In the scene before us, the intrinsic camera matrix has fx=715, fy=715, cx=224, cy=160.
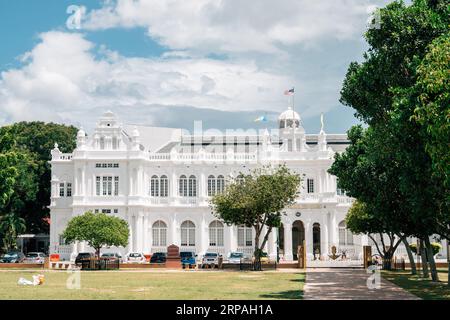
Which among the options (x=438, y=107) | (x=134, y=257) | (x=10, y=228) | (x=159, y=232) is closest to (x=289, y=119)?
(x=159, y=232)

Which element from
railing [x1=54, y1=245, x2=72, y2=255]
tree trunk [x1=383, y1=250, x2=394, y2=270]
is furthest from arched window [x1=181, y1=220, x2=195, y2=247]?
tree trunk [x1=383, y1=250, x2=394, y2=270]

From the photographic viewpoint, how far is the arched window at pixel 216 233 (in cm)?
7106

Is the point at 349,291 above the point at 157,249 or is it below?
below

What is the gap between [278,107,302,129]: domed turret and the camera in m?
74.2

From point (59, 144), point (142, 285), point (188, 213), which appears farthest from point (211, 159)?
point (142, 285)

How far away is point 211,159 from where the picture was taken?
71.9 meters

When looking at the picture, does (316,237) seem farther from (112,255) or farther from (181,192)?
(112,255)

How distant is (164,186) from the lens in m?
72.4

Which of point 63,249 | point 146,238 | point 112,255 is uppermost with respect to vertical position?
point 146,238

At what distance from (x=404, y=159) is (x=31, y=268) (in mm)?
34954

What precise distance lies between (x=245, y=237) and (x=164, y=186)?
9.68 metres

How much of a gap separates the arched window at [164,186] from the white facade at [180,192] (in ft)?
0.33

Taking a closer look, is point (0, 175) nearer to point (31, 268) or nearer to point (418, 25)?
point (31, 268)

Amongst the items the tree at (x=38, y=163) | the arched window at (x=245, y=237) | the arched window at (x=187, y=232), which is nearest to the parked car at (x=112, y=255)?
the arched window at (x=187, y=232)
